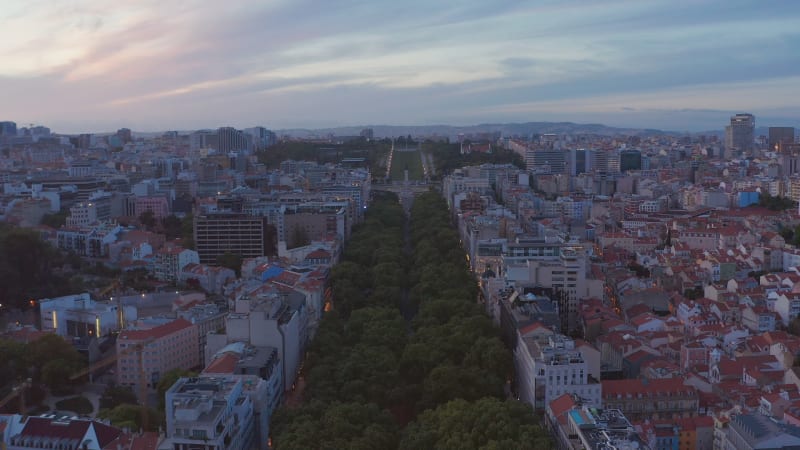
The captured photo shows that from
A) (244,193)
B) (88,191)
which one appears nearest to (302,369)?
(244,193)

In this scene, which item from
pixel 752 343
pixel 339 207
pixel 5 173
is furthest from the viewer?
pixel 5 173

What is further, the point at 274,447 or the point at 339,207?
the point at 339,207

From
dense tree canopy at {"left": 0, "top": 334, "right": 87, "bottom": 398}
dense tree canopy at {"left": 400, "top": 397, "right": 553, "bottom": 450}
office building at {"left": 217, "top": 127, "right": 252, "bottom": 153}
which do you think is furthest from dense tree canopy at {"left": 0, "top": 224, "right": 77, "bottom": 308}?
office building at {"left": 217, "top": 127, "right": 252, "bottom": 153}

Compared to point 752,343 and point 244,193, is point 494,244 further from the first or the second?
point 244,193

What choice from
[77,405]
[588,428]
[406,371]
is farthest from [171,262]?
[588,428]

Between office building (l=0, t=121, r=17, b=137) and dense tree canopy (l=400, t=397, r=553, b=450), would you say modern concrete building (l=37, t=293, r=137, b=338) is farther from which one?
office building (l=0, t=121, r=17, b=137)

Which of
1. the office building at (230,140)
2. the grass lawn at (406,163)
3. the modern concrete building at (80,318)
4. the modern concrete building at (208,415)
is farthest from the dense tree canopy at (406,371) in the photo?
the office building at (230,140)

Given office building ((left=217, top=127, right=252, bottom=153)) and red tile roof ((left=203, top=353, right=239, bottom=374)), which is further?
office building ((left=217, top=127, right=252, bottom=153))
